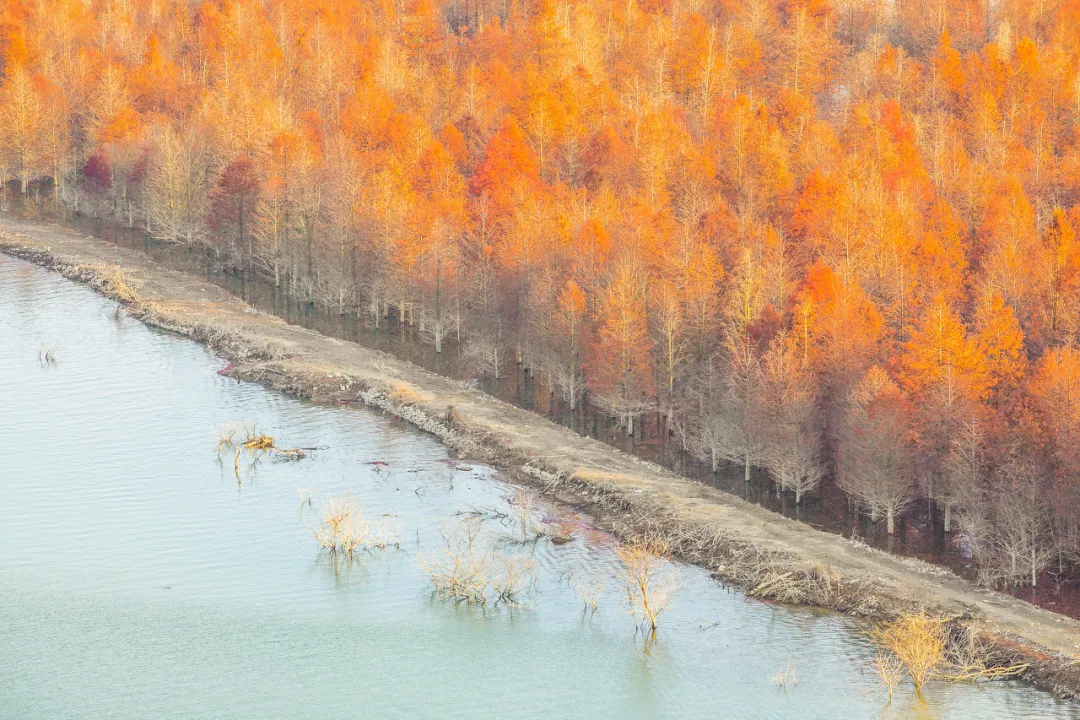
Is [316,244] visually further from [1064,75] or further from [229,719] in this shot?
[1064,75]

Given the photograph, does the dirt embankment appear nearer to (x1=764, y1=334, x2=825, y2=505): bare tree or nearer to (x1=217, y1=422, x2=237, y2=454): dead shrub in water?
(x1=764, y1=334, x2=825, y2=505): bare tree

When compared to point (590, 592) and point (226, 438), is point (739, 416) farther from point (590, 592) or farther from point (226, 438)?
point (226, 438)

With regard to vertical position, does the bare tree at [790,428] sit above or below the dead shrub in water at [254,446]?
above

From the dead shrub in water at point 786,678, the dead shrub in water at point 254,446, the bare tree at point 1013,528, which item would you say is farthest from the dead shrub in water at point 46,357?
the bare tree at point 1013,528

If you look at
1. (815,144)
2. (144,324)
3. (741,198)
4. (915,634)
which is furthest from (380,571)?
(815,144)

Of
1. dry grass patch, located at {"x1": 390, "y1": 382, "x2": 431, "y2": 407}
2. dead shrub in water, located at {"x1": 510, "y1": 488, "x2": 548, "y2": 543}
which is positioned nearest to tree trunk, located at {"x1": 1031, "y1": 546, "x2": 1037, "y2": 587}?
dead shrub in water, located at {"x1": 510, "y1": 488, "x2": 548, "y2": 543}

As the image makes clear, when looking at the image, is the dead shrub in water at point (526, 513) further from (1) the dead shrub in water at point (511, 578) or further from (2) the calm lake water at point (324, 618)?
(1) the dead shrub in water at point (511, 578)
